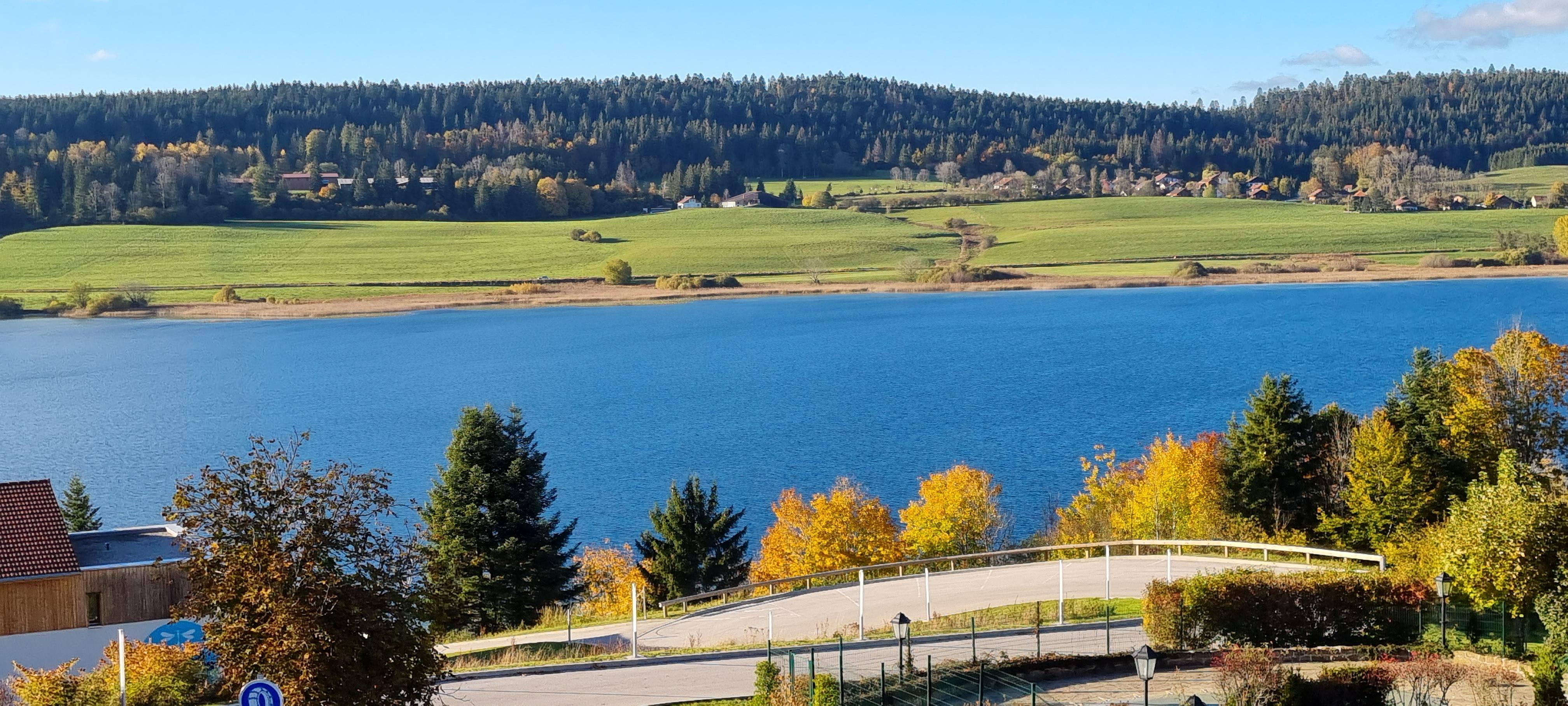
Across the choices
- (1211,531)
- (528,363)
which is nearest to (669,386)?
(528,363)

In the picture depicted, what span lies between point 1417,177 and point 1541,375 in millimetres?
141539

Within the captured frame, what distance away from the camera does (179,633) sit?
21656 millimetres

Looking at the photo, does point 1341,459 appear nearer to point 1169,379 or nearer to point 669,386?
point 1169,379

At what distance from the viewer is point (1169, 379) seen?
68.1m

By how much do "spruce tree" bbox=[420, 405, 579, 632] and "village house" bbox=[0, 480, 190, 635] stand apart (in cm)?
549

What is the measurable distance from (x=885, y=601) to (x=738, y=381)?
48872 millimetres

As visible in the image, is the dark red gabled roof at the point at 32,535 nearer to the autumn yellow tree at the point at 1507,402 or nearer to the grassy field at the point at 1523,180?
the autumn yellow tree at the point at 1507,402

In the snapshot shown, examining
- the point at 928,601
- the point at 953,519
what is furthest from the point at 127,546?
the point at 953,519

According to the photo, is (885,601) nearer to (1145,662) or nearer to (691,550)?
(691,550)

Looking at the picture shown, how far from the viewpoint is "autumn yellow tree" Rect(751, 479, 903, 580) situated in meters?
36.3

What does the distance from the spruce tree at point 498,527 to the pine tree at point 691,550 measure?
9.43 feet

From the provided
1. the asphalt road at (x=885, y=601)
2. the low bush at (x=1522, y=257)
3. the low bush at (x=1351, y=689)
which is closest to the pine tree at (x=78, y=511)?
the asphalt road at (x=885, y=601)

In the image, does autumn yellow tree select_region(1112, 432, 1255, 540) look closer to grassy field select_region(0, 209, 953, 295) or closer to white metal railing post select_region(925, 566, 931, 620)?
white metal railing post select_region(925, 566, 931, 620)

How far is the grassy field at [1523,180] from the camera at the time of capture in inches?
5960
